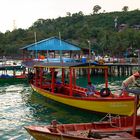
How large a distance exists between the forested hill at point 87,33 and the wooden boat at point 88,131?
66.4 metres

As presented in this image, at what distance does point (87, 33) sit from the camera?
399 feet

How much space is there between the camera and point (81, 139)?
14.2 meters

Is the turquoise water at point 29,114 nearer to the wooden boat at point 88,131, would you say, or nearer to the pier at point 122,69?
the wooden boat at point 88,131

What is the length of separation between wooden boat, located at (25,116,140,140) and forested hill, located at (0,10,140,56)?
218ft

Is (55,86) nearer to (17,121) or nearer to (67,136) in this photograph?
(17,121)

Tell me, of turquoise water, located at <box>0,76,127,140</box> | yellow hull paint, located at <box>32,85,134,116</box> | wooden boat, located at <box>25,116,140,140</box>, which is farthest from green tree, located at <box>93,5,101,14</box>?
wooden boat, located at <box>25,116,140,140</box>

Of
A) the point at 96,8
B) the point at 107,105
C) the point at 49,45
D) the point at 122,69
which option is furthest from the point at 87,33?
the point at 107,105

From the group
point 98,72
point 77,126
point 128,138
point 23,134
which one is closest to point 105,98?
point 23,134

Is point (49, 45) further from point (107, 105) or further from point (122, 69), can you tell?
point (107, 105)

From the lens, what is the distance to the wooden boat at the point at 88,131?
14.7m

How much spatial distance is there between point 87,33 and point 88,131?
10699 centimetres

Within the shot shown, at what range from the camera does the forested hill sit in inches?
3351

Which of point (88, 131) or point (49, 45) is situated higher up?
point (49, 45)

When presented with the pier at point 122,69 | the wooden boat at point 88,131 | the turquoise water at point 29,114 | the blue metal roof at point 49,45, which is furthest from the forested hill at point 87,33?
the wooden boat at point 88,131
